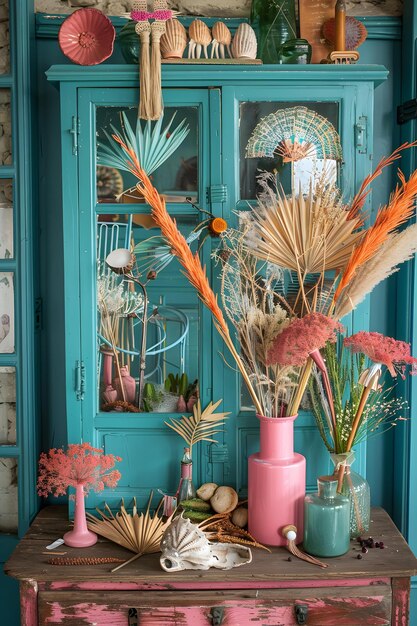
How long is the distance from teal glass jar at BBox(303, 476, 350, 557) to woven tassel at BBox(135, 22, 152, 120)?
1.47 meters

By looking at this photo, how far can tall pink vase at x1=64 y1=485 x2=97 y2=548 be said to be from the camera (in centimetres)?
A: 245

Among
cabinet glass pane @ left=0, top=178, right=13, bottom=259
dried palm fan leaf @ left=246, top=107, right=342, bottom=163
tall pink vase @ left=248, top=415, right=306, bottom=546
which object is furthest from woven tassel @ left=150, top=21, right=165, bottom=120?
tall pink vase @ left=248, top=415, right=306, bottom=546

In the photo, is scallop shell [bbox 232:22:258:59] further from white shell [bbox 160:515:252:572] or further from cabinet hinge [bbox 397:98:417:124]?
white shell [bbox 160:515:252:572]

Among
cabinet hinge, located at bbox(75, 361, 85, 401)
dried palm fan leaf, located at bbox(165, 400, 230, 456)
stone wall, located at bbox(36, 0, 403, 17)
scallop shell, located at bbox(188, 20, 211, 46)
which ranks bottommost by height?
dried palm fan leaf, located at bbox(165, 400, 230, 456)

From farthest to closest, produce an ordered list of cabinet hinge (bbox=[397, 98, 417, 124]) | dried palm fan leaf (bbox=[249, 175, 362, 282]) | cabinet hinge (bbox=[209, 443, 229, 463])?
cabinet hinge (bbox=[397, 98, 417, 124]) < cabinet hinge (bbox=[209, 443, 229, 463]) < dried palm fan leaf (bbox=[249, 175, 362, 282])

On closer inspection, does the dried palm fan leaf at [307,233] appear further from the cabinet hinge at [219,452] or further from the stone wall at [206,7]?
the stone wall at [206,7]

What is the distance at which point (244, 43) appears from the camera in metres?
2.51

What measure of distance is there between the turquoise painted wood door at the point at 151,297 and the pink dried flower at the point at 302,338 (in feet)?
1.37

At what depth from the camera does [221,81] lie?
252 centimetres

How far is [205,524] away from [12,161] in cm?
161

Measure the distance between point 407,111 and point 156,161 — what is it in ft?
3.50

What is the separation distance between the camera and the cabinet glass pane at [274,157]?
8.36 ft

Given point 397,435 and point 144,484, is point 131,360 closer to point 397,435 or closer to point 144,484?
point 144,484

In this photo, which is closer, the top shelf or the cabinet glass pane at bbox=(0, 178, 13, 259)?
the top shelf
